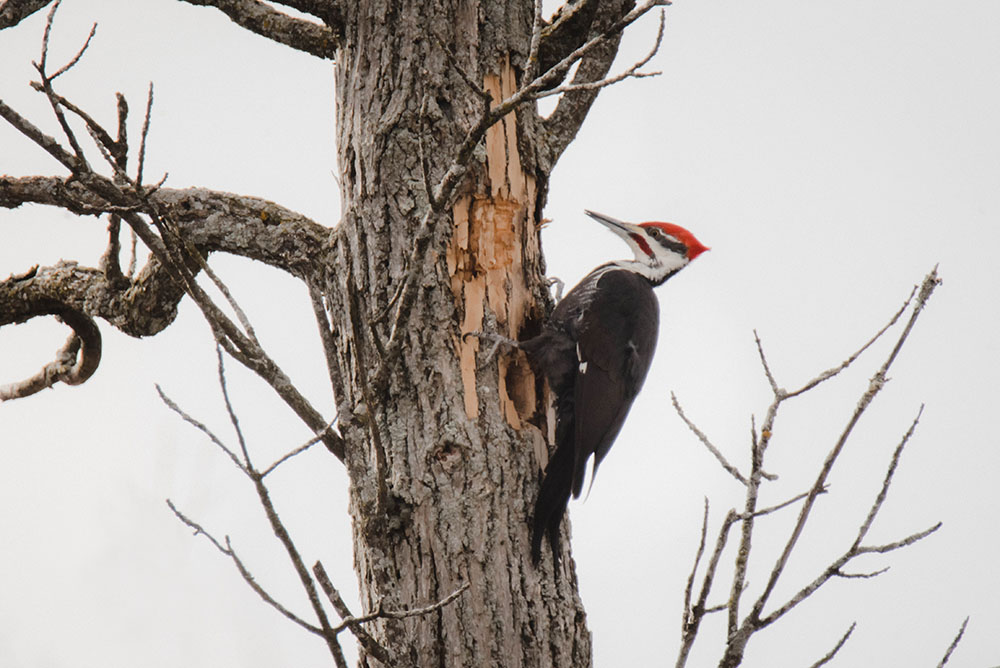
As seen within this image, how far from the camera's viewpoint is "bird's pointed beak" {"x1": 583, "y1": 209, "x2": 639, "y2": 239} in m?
3.82

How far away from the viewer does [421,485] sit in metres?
2.36

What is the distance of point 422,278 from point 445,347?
0.20 metres

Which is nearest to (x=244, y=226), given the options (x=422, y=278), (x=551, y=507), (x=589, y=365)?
(x=422, y=278)

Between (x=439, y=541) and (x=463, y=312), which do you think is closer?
(x=439, y=541)

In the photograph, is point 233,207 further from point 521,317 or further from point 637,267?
point 637,267

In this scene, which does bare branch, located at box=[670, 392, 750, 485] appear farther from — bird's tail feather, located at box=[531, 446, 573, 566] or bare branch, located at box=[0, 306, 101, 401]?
bare branch, located at box=[0, 306, 101, 401]

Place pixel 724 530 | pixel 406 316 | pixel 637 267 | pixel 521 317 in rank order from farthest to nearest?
pixel 637 267 < pixel 521 317 < pixel 406 316 < pixel 724 530

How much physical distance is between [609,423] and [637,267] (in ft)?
3.50

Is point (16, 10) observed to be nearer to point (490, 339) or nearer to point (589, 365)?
point (490, 339)

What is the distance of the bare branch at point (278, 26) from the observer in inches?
118

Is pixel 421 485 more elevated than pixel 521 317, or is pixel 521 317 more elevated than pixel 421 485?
pixel 521 317

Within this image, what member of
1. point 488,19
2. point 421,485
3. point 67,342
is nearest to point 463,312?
point 421,485

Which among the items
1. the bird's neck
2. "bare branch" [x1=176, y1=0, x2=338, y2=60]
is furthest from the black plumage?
"bare branch" [x1=176, y1=0, x2=338, y2=60]

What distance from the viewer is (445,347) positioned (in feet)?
8.18
